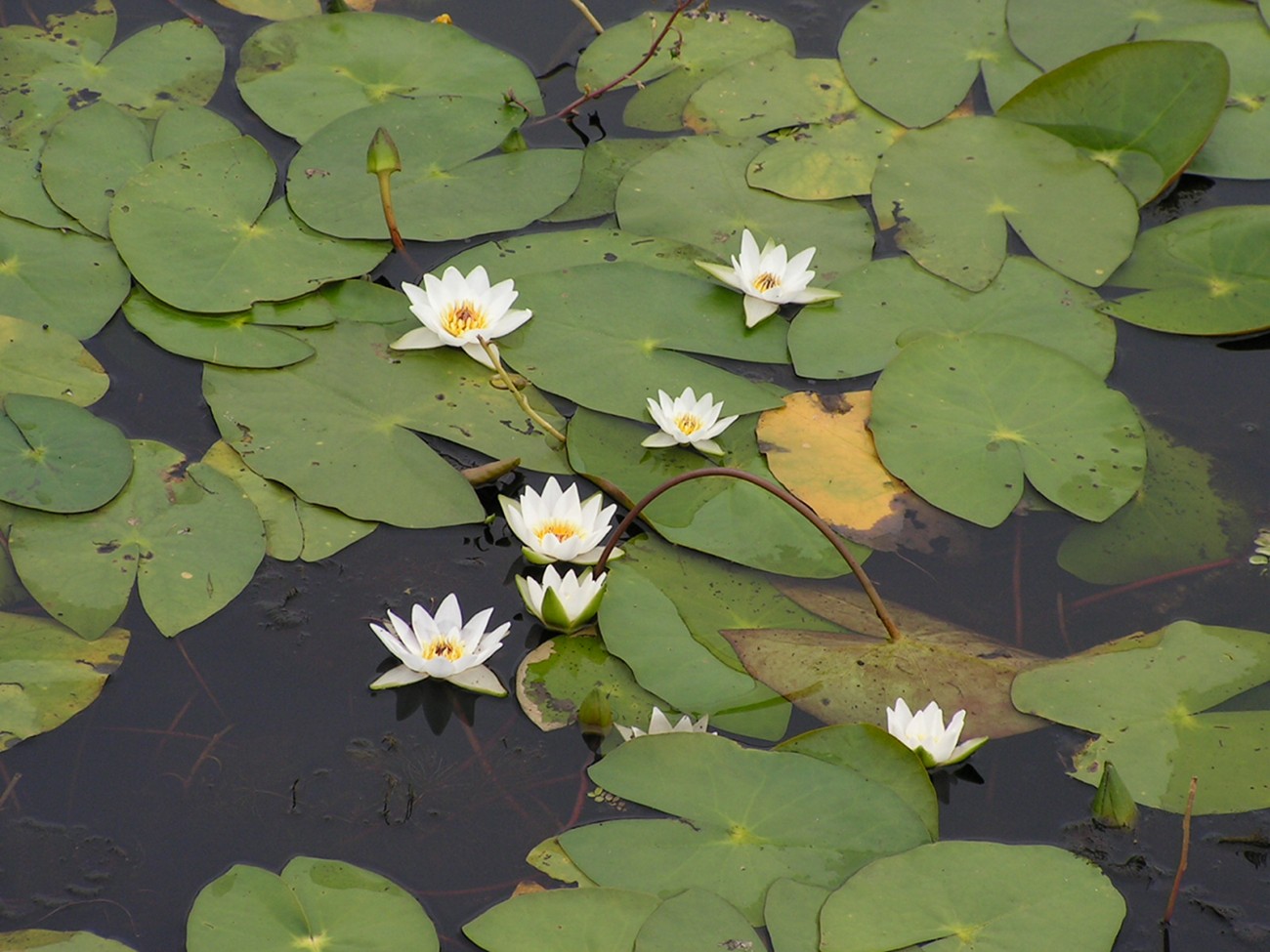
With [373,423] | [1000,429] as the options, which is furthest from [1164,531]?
[373,423]

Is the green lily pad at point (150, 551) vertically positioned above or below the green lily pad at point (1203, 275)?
below

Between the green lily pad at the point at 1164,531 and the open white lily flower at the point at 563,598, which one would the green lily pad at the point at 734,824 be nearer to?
the open white lily flower at the point at 563,598

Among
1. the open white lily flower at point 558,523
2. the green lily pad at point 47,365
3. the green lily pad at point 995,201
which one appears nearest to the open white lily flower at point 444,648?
the open white lily flower at point 558,523

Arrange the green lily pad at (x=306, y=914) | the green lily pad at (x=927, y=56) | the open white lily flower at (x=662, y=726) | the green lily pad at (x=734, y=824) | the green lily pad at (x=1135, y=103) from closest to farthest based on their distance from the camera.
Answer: the green lily pad at (x=306, y=914), the green lily pad at (x=734, y=824), the open white lily flower at (x=662, y=726), the green lily pad at (x=1135, y=103), the green lily pad at (x=927, y=56)

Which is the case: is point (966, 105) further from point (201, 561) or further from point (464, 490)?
point (201, 561)

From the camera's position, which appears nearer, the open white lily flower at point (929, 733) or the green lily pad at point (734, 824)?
the green lily pad at point (734, 824)

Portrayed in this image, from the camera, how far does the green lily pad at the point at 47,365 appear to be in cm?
359

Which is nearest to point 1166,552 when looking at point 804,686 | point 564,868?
point 804,686

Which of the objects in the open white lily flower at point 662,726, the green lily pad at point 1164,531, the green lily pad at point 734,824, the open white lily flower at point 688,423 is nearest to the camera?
the green lily pad at point 734,824

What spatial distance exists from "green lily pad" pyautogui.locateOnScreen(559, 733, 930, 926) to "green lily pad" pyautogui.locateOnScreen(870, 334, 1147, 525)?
38.2 inches

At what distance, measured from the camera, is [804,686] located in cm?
311

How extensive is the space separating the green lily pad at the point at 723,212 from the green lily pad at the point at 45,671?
213 cm

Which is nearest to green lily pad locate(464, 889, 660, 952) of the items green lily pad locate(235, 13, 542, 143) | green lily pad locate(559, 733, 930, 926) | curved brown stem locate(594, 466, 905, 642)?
green lily pad locate(559, 733, 930, 926)

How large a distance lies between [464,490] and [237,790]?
102cm
